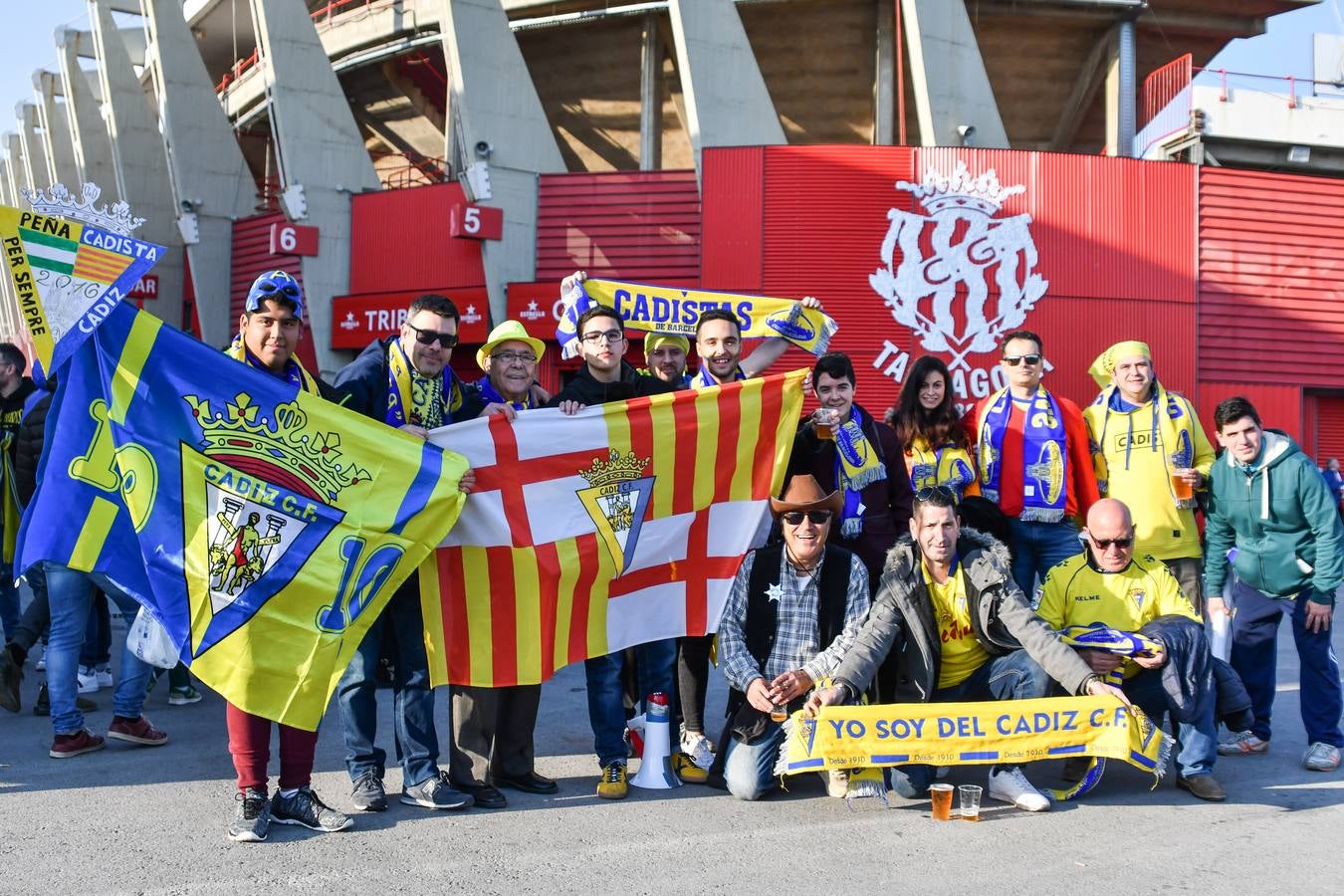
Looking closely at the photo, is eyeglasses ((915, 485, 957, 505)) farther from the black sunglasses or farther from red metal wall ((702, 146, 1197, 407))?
red metal wall ((702, 146, 1197, 407))

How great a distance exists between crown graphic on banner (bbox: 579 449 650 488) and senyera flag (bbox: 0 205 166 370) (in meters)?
2.23

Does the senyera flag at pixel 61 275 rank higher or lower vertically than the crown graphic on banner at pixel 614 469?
higher

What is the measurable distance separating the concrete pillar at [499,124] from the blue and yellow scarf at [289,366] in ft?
48.1

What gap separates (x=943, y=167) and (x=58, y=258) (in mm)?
16602

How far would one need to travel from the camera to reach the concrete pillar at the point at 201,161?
25438 millimetres

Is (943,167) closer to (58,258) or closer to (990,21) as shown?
(990,21)

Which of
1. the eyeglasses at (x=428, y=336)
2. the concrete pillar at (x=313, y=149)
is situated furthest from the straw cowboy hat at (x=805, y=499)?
the concrete pillar at (x=313, y=149)

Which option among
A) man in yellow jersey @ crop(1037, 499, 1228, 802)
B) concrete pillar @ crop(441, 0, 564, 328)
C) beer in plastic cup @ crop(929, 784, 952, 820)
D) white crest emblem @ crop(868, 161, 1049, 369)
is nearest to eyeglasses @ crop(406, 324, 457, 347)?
beer in plastic cup @ crop(929, 784, 952, 820)

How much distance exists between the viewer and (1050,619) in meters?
5.66

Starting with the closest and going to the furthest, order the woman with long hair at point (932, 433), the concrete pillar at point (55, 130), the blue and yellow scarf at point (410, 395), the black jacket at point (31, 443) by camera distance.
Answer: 1. the blue and yellow scarf at point (410, 395)
2. the woman with long hair at point (932, 433)
3. the black jacket at point (31, 443)
4. the concrete pillar at point (55, 130)

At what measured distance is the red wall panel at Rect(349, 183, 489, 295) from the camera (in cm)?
2075

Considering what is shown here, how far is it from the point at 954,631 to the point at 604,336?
7.43 feet

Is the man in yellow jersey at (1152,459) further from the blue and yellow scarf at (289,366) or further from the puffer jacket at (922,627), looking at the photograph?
the blue and yellow scarf at (289,366)

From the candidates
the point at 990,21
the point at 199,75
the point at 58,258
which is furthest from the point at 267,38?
the point at 58,258
